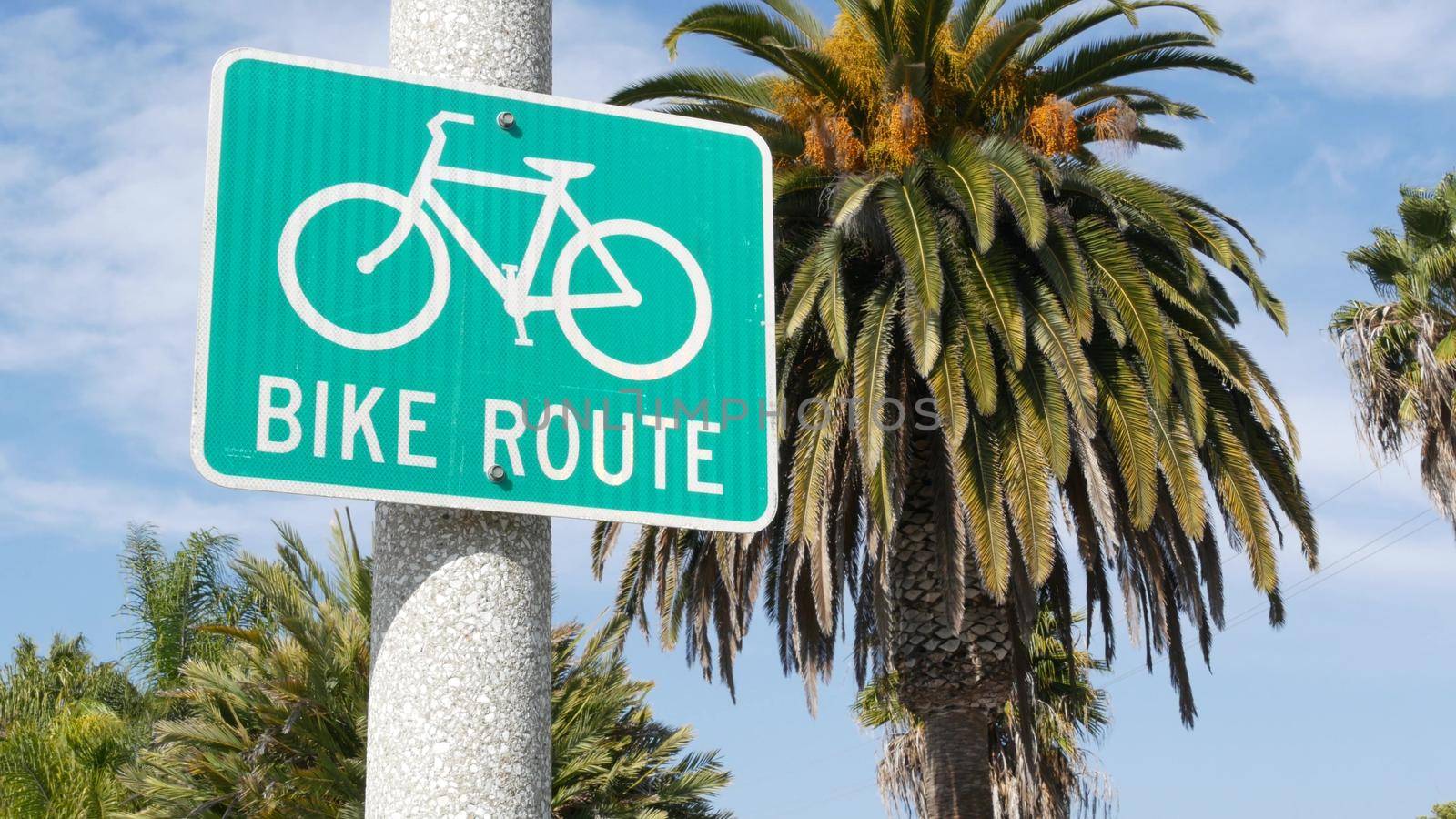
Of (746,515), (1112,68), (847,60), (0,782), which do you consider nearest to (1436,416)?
(1112,68)

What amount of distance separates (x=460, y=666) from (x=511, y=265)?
0.55 meters

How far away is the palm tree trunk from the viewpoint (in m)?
13.8

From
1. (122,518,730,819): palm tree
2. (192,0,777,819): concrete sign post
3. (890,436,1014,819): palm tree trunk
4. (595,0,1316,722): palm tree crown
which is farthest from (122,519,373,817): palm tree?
(192,0,777,819): concrete sign post

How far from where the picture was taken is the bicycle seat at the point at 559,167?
215 cm

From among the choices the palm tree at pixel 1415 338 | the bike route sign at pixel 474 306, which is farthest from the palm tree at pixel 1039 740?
the bike route sign at pixel 474 306

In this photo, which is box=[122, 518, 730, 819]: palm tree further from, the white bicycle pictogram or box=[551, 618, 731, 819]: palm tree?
the white bicycle pictogram

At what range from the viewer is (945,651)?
45.4 ft

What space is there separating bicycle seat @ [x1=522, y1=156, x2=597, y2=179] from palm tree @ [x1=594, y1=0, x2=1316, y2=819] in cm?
995

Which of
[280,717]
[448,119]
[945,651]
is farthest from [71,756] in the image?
[448,119]

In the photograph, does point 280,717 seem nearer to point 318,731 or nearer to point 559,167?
point 318,731

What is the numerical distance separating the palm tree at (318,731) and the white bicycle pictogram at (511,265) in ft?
34.8

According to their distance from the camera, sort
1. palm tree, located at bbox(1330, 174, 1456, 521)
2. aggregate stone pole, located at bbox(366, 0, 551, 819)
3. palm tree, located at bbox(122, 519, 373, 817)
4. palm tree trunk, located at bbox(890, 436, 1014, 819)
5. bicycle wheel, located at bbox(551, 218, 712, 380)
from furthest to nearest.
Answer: palm tree, located at bbox(1330, 174, 1456, 521) < palm tree trunk, located at bbox(890, 436, 1014, 819) < palm tree, located at bbox(122, 519, 373, 817) < bicycle wheel, located at bbox(551, 218, 712, 380) < aggregate stone pole, located at bbox(366, 0, 551, 819)

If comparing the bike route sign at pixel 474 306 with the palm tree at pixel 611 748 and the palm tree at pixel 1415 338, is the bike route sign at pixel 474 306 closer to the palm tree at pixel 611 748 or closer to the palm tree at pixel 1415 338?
the palm tree at pixel 611 748

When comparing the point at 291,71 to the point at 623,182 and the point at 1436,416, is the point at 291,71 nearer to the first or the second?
the point at 623,182
